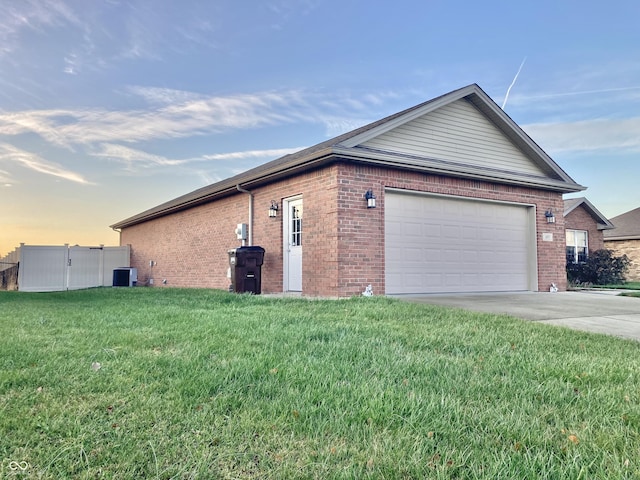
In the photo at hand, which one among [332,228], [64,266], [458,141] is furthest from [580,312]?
[64,266]

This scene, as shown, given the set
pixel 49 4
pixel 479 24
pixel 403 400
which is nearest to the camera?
pixel 403 400

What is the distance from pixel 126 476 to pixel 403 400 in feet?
5.04

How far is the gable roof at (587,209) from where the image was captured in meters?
20.2

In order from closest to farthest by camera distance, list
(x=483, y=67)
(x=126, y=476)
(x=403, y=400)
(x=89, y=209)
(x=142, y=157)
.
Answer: (x=126, y=476) → (x=403, y=400) → (x=483, y=67) → (x=142, y=157) → (x=89, y=209)

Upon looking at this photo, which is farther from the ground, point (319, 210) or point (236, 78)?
point (236, 78)

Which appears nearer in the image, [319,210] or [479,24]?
[319,210]

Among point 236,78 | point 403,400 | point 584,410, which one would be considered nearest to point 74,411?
point 403,400

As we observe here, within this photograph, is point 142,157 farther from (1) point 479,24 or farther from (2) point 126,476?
(2) point 126,476

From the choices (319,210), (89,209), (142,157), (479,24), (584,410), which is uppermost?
(479,24)

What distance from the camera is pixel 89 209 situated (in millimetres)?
16078

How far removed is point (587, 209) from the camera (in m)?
20.8

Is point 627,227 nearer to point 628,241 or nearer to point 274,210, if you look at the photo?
point 628,241

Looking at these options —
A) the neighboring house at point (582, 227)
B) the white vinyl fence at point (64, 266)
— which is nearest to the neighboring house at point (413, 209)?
the neighboring house at point (582, 227)

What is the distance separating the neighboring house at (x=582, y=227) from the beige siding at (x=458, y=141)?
1026 cm
